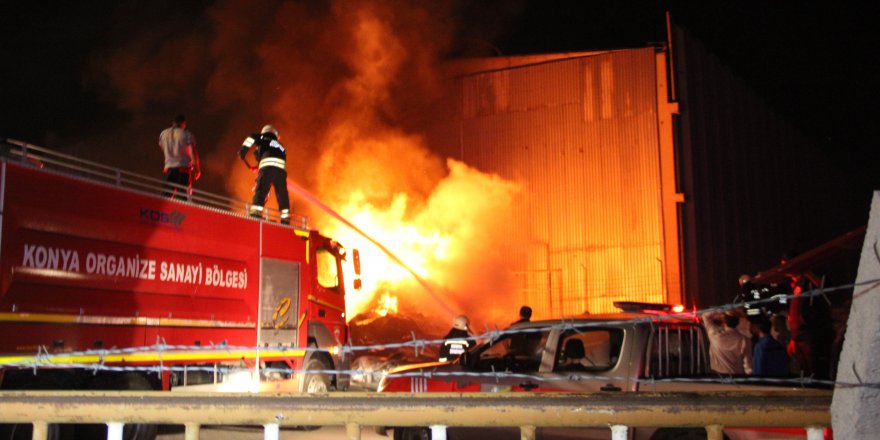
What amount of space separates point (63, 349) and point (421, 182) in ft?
45.7

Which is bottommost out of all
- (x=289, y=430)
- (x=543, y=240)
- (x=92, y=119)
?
(x=289, y=430)

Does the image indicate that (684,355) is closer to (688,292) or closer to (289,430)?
(289,430)

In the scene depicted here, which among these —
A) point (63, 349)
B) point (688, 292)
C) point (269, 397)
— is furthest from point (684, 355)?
point (688, 292)

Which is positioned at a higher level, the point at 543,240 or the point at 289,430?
the point at 543,240

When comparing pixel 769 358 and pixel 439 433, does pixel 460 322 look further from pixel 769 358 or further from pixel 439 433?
pixel 439 433

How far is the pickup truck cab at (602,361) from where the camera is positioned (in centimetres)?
546

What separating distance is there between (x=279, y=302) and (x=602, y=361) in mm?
4705

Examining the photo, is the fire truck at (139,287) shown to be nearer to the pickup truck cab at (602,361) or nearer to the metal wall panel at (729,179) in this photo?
the pickup truck cab at (602,361)

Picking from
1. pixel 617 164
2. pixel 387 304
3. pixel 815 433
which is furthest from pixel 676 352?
Result: pixel 387 304

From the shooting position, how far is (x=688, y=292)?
16.0m

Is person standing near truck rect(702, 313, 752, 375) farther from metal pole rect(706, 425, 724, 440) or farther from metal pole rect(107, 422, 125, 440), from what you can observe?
metal pole rect(107, 422, 125, 440)

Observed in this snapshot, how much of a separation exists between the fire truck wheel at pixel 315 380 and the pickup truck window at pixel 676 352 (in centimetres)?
487

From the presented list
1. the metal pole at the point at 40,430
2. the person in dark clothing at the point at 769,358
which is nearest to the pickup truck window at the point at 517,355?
the person in dark clothing at the point at 769,358

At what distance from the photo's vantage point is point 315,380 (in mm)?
9875
